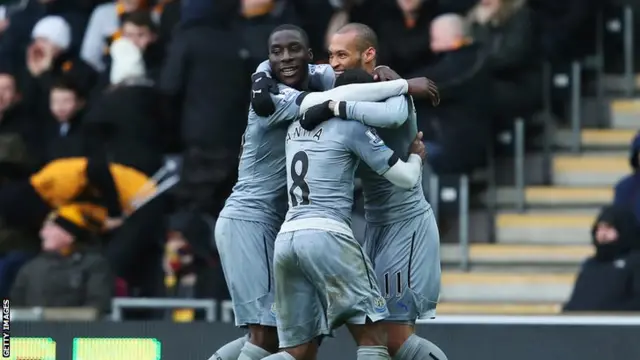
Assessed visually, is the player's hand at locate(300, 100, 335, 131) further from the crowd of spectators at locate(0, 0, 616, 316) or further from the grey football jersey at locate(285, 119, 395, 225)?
the crowd of spectators at locate(0, 0, 616, 316)

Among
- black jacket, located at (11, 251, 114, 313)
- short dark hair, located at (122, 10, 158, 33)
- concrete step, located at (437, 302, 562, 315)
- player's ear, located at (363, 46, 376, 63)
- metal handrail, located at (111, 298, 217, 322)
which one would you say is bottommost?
concrete step, located at (437, 302, 562, 315)

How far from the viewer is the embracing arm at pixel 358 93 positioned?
8164 millimetres

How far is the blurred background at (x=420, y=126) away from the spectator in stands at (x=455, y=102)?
1 centimetres

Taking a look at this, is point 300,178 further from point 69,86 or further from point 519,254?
point 69,86

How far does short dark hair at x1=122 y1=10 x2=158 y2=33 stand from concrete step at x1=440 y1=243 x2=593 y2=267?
9.10 feet

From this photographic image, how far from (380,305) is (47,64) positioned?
19.7ft

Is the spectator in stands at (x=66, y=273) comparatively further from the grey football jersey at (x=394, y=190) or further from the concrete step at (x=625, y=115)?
the concrete step at (x=625, y=115)

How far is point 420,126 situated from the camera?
39.3 ft

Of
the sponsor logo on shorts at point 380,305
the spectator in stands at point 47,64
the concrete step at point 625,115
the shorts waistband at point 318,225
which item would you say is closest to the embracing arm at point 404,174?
the shorts waistband at point 318,225

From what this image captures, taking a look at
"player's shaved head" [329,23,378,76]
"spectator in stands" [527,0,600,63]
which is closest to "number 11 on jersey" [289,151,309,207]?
"player's shaved head" [329,23,378,76]

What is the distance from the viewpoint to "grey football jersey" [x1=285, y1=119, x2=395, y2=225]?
320 inches

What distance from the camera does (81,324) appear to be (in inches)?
406

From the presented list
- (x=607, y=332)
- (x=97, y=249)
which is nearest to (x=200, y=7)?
(x=97, y=249)

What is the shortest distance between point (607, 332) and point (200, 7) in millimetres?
4382
